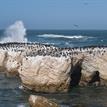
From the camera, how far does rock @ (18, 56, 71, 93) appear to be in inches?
1393

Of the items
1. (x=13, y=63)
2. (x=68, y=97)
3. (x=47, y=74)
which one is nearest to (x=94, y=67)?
(x=47, y=74)

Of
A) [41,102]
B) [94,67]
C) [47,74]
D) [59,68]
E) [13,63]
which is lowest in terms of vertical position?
[41,102]

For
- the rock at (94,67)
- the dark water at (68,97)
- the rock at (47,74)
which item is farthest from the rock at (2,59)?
the rock at (47,74)

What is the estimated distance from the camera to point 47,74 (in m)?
35.6

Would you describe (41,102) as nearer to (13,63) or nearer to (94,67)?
(94,67)

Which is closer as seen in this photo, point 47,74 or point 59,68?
point 59,68

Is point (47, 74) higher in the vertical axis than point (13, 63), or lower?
higher

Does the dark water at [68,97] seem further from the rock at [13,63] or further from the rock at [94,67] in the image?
the rock at [13,63]

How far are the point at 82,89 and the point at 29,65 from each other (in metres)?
5.05

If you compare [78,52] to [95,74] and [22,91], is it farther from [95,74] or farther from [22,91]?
[22,91]

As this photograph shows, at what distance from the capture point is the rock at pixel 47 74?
35375 mm

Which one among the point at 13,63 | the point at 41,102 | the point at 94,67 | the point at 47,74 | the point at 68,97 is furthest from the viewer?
the point at 13,63

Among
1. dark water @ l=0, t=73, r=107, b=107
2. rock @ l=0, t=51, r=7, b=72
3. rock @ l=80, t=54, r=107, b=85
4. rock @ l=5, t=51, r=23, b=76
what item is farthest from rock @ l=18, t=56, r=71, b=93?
rock @ l=0, t=51, r=7, b=72

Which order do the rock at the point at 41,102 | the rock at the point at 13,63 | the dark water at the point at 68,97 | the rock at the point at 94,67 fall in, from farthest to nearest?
the rock at the point at 13,63
the rock at the point at 94,67
the dark water at the point at 68,97
the rock at the point at 41,102
